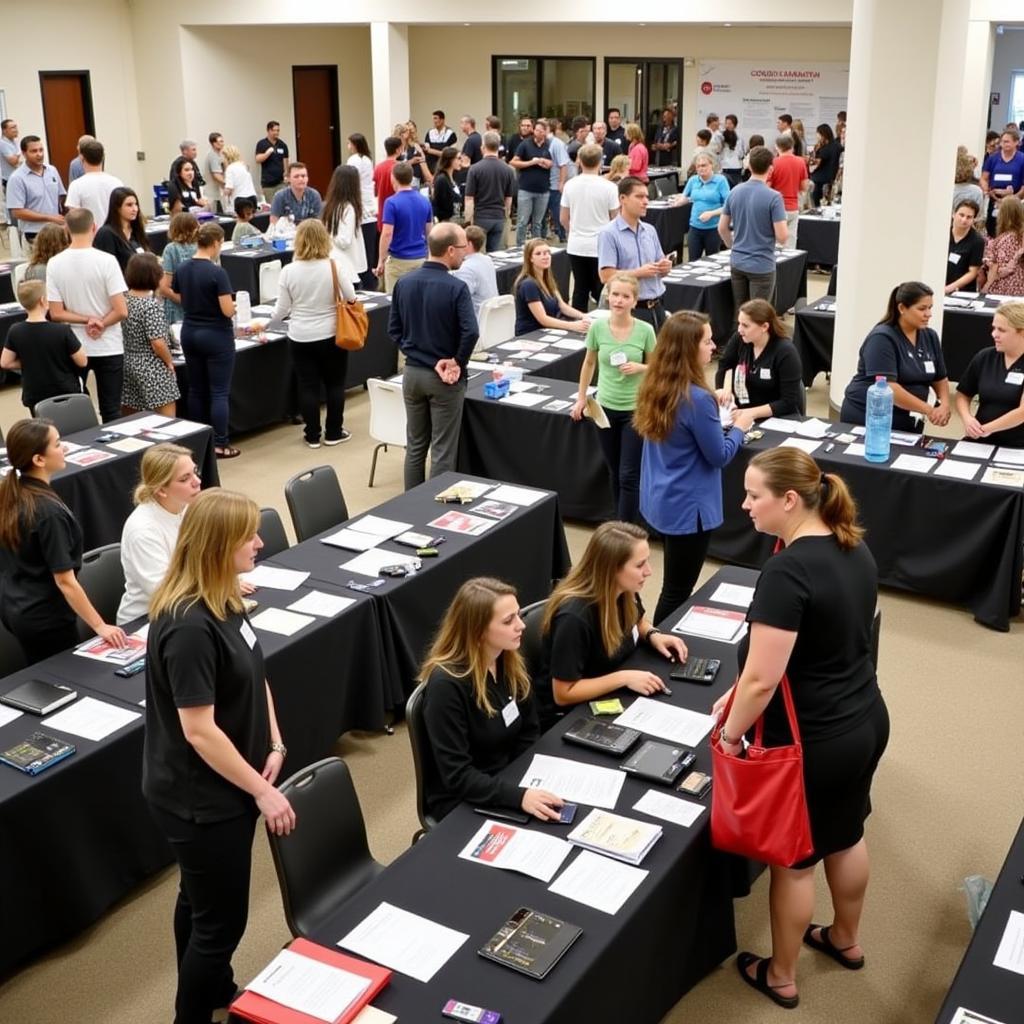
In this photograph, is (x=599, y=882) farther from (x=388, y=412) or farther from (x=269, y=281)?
(x=269, y=281)

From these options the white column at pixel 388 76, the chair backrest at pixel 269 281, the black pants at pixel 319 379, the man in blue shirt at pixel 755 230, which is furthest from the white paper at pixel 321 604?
the white column at pixel 388 76

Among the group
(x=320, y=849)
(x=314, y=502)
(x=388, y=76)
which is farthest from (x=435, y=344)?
(x=388, y=76)

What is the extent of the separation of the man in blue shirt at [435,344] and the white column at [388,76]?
1029 centimetres

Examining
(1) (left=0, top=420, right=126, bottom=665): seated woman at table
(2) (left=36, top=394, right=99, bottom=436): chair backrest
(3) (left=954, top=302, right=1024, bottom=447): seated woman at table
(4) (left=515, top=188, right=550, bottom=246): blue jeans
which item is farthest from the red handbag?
(4) (left=515, top=188, right=550, bottom=246): blue jeans

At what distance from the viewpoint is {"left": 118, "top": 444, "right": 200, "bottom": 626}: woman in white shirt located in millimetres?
4168

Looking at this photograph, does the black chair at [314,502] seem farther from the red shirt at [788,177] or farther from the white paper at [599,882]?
the red shirt at [788,177]

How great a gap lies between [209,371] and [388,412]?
1.23 meters

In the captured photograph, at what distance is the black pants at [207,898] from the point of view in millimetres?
3000

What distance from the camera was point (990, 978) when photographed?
2676mm

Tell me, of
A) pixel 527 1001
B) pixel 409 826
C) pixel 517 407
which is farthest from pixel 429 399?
pixel 527 1001

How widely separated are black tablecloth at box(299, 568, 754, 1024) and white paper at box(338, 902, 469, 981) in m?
0.02

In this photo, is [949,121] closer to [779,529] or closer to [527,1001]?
[779,529]

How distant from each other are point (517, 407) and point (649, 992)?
4194 mm

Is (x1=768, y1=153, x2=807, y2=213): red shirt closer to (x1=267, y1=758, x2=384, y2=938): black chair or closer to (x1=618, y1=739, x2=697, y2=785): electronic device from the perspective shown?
(x1=618, y1=739, x2=697, y2=785): electronic device
